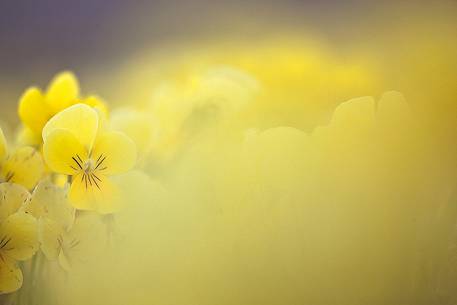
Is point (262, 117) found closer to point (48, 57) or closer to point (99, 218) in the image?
point (99, 218)

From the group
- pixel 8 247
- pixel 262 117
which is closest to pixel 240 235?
pixel 262 117

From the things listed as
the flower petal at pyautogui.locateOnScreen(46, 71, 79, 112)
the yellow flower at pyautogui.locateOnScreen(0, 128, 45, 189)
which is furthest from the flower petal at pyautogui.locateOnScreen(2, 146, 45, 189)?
the flower petal at pyautogui.locateOnScreen(46, 71, 79, 112)

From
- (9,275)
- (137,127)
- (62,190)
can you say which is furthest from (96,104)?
(9,275)

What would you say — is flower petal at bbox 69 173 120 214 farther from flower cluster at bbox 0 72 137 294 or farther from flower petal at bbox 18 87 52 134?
flower petal at bbox 18 87 52 134

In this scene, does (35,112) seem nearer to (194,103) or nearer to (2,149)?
(2,149)

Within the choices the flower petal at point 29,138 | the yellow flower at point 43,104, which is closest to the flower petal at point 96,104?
the yellow flower at point 43,104
